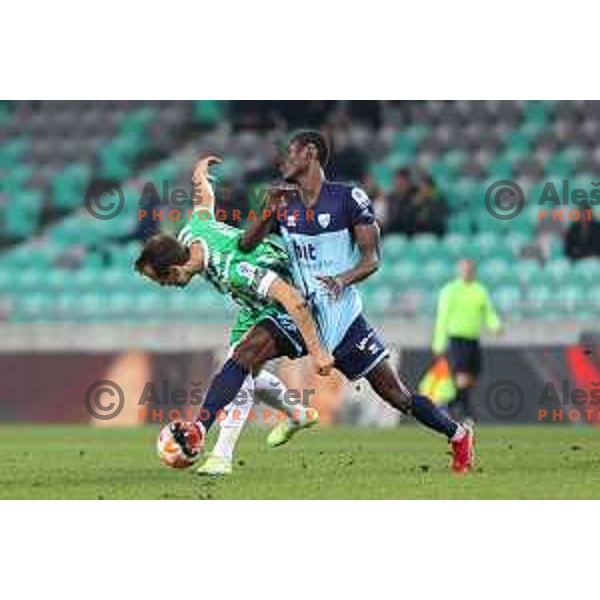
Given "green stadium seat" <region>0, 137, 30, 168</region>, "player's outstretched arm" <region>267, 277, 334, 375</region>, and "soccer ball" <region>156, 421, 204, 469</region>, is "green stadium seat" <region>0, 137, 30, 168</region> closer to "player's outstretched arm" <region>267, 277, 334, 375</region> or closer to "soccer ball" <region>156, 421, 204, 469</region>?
"player's outstretched arm" <region>267, 277, 334, 375</region>

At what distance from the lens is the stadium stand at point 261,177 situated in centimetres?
1941

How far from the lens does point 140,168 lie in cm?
2172

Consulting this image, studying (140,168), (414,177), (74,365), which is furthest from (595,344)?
(140,168)

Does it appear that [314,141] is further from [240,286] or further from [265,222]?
[240,286]

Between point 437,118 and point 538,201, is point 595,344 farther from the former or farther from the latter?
point 437,118

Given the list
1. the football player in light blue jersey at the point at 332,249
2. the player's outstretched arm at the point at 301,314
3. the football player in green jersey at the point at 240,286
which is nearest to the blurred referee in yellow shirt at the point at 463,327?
the football player in light blue jersey at the point at 332,249

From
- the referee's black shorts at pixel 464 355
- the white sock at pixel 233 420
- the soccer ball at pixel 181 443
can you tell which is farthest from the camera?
the referee's black shorts at pixel 464 355

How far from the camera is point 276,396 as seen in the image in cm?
1066

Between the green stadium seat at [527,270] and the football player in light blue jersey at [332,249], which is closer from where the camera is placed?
the football player in light blue jersey at [332,249]

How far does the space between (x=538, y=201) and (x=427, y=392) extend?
12.1 feet

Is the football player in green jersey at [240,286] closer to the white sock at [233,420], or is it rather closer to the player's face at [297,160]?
the white sock at [233,420]

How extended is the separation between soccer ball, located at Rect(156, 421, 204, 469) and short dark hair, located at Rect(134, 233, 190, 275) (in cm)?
83

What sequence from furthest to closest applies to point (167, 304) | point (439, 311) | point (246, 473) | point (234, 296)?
point (167, 304)
point (439, 311)
point (246, 473)
point (234, 296)

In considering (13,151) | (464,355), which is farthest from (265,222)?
(13,151)
